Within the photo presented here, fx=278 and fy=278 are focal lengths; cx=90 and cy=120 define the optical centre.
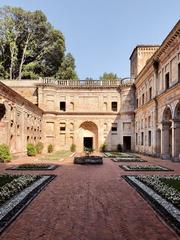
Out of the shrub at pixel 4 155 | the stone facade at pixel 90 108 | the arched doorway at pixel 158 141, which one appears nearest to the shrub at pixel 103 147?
the stone facade at pixel 90 108

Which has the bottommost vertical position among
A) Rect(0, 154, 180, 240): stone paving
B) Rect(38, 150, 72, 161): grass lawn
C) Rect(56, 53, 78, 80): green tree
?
Rect(38, 150, 72, 161): grass lawn

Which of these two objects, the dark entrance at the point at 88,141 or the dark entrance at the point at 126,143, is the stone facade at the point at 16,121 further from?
the dark entrance at the point at 126,143

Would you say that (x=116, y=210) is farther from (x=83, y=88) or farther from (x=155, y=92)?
(x=83, y=88)

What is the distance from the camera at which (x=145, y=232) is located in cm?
593

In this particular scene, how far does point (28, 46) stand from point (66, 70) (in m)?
8.22

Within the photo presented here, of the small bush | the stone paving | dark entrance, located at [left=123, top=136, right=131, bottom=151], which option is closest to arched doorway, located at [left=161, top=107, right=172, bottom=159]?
dark entrance, located at [left=123, top=136, right=131, bottom=151]

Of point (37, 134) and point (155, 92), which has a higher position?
point (155, 92)

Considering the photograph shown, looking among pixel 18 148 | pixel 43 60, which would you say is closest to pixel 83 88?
pixel 43 60

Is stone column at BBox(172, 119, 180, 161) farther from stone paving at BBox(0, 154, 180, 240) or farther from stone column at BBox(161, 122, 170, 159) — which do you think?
stone paving at BBox(0, 154, 180, 240)

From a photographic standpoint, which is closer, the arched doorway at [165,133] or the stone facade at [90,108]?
the arched doorway at [165,133]

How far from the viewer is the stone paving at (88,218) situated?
5.75 m

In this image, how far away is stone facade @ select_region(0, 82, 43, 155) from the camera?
83.3 ft

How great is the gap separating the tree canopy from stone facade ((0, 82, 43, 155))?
1633 cm

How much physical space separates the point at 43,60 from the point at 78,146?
19.2 metres
